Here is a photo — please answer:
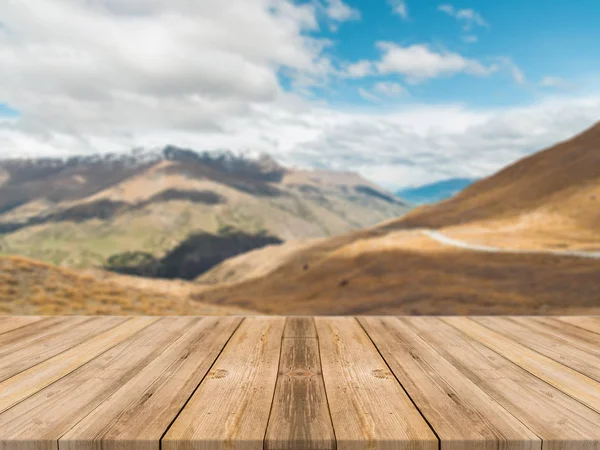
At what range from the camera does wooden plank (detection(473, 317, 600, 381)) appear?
3188mm

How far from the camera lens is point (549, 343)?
3.71m

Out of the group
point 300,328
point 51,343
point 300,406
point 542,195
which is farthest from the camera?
point 542,195

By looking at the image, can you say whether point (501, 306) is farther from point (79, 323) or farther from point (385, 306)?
point (79, 323)

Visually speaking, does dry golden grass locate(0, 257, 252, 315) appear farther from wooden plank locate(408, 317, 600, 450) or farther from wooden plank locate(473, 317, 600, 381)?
wooden plank locate(408, 317, 600, 450)

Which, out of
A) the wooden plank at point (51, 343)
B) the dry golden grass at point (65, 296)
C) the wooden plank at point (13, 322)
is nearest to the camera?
the wooden plank at point (51, 343)

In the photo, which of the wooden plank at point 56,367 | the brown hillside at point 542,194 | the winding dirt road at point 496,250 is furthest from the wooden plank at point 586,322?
the brown hillside at point 542,194

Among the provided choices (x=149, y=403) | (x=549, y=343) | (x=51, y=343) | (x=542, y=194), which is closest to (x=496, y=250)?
(x=542, y=194)

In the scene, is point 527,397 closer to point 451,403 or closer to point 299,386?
point 451,403

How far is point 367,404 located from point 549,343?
7.03ft

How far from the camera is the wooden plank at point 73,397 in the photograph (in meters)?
2.08

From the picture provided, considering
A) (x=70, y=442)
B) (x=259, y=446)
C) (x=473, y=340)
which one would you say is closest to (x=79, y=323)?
(x=70, y=442)

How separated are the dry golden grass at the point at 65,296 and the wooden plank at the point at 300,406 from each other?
1348cm

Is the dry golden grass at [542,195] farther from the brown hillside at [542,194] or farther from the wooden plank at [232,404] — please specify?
the wooden plank at [232,404]

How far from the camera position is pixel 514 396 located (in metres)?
2.56
